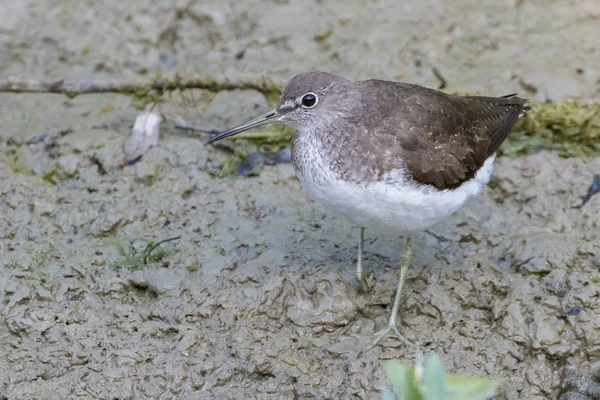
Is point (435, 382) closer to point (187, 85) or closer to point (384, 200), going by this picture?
point (384, 200)

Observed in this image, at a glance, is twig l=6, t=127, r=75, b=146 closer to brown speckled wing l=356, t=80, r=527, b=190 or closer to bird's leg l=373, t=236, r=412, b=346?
brown speckled wing l=356, t=80, r=527, b=190

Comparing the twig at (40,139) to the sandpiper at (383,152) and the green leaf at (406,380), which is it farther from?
the green leaf at (406,380)

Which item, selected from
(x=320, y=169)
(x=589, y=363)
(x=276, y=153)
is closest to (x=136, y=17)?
(x=276, y=153)

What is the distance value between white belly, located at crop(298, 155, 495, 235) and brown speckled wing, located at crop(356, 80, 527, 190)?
0.09m

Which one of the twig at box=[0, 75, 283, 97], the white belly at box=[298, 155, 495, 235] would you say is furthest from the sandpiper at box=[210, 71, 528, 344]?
the twig at box=[0, 75, 283, 97]

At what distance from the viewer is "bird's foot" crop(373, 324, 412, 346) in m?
5.20

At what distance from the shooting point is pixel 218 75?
7125 millimetres

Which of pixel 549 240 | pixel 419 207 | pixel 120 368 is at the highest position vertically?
pixel 419 207

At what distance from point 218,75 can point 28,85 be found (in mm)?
1734

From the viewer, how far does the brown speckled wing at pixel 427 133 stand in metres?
5.00

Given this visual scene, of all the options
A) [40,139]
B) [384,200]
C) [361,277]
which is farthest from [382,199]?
[40,139]

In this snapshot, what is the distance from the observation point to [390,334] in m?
5.26

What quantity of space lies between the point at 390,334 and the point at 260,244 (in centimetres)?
132

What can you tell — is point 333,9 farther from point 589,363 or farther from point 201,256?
point 589,363
